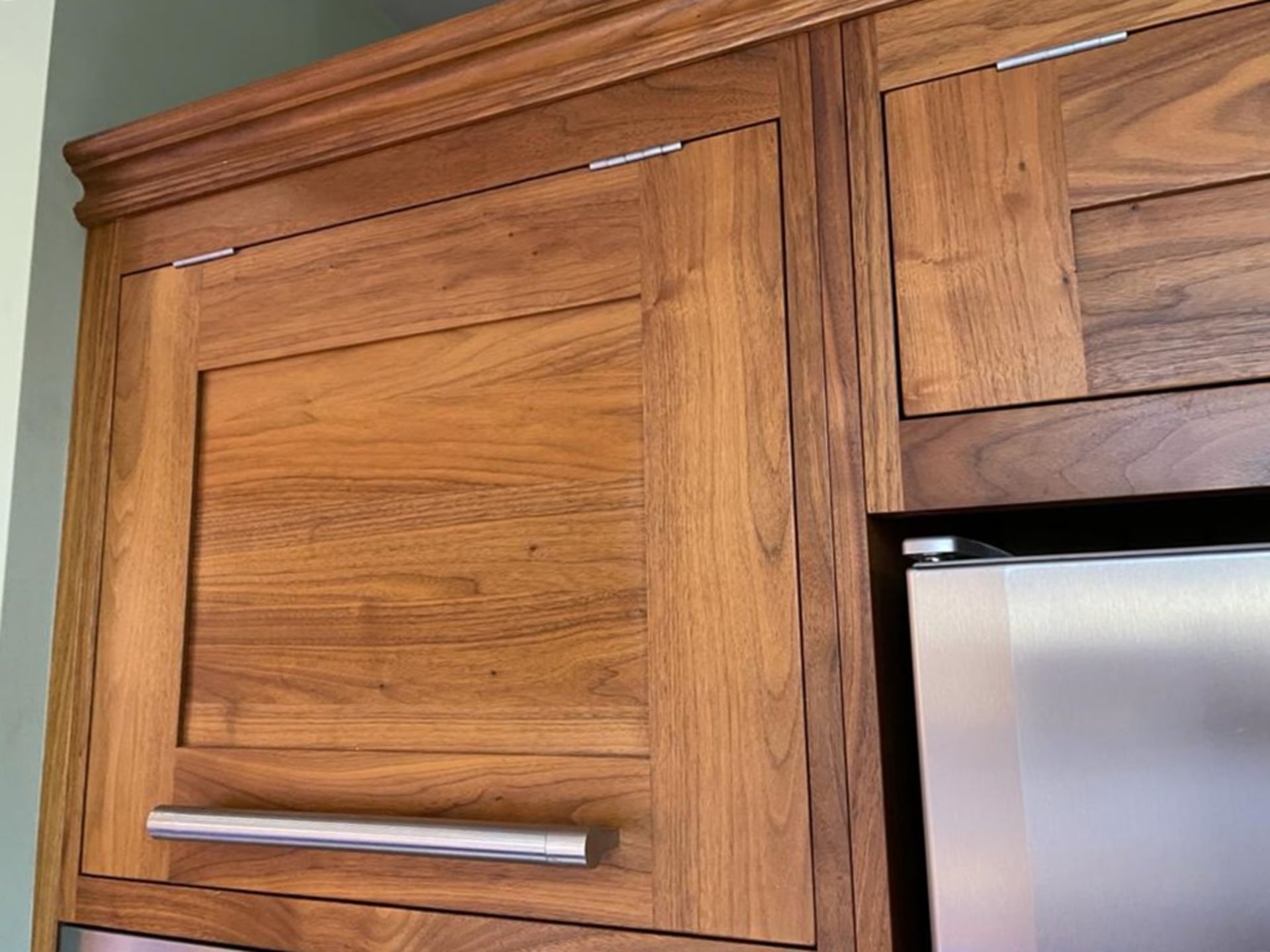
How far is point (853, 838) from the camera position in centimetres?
61

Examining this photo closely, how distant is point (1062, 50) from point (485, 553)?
51cm

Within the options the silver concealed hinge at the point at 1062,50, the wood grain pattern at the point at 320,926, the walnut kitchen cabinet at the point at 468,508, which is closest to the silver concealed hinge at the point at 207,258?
the walnut kitchen cabinet at the point at 468,508

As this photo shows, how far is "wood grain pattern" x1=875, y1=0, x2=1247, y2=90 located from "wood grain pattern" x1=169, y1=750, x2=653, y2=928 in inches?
19.7

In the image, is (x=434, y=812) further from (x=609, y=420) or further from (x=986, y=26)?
(x=986, y=26)

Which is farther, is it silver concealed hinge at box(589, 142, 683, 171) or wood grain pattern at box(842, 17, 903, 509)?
silver concealed hinge at box(589, 142, 683, 171)

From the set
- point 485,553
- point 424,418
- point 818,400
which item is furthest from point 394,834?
point 818,400

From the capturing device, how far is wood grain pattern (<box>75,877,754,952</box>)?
669 mm

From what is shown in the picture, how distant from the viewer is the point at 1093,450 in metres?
0.60

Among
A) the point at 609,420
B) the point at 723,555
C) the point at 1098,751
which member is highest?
the point at 609,420

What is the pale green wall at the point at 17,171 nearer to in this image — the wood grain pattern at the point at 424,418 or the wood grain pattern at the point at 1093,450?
the wood grain pattern at the point at 424,418

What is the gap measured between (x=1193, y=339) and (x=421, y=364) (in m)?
0.54

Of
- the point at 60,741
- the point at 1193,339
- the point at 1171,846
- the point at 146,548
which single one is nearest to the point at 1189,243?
the point at 1193,339

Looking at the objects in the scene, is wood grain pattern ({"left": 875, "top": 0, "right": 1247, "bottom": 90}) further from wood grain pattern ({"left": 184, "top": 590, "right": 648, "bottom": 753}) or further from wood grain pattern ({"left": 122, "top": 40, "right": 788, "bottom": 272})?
wood grain pattern ({"left": 184, "top": 590, "right": 648, "bottom": 753})

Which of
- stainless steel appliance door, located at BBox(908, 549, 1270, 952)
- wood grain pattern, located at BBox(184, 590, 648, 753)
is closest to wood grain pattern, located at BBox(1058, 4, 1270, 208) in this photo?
stainless steel appliance door, located at BBox(908, 549, 1270, 952)
